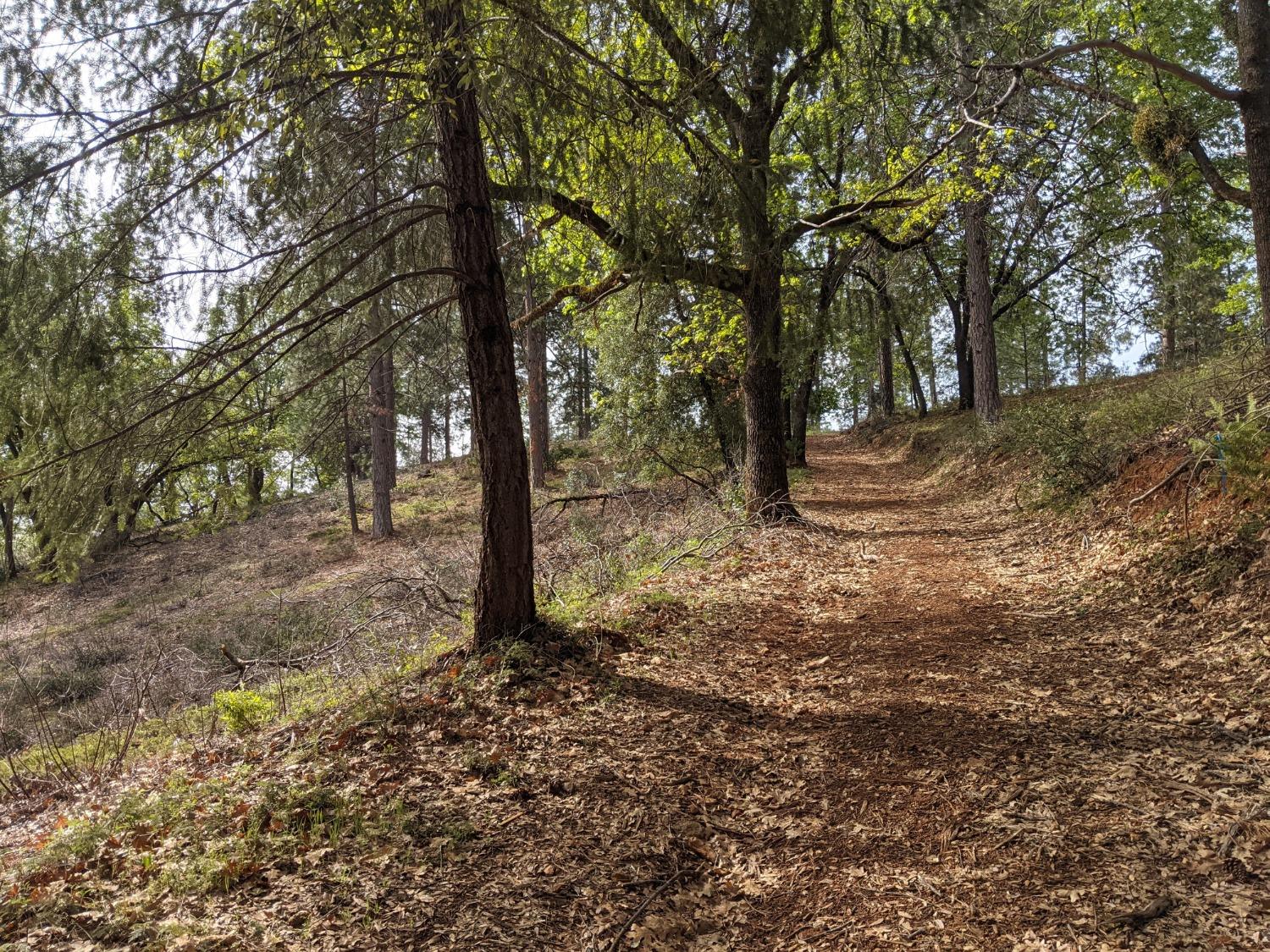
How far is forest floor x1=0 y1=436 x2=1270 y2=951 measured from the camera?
100 inches

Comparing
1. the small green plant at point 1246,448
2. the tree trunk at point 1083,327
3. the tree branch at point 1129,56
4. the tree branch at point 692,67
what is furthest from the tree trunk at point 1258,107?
the tree trunk at point 1083,327

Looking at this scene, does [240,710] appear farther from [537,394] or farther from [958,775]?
[537,394]

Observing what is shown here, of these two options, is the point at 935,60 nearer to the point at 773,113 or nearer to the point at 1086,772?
the point at 773,113

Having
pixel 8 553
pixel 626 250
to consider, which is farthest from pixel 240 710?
pixel 8 553

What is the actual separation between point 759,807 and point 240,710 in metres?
3.90

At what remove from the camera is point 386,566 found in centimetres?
1327

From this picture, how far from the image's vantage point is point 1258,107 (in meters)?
6.57

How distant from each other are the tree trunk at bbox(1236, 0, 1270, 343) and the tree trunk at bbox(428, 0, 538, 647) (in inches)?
274

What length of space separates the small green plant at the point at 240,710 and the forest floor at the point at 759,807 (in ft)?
1.05

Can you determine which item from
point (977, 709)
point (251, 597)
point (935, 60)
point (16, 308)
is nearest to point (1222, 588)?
point (977, 709)

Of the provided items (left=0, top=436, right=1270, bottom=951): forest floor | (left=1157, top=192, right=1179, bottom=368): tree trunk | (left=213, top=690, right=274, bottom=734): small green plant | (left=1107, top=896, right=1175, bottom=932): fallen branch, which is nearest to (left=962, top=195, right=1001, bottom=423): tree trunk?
(left=1157, top=192, right=1179, bottom=368): tree trunk

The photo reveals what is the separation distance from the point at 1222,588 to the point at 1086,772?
2.38 metres

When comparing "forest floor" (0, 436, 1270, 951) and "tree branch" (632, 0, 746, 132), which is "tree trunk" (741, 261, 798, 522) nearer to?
"tree branch" (632, 0, 746, 132)

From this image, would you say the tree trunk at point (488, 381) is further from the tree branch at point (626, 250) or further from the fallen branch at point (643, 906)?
the fallen branch at point (643, 906)
